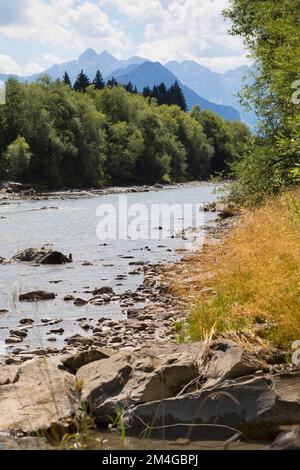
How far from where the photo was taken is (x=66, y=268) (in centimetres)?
2083

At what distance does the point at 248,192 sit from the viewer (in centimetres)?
2067

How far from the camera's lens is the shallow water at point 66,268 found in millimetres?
13617

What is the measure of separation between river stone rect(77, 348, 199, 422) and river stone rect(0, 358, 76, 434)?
0.25 meters

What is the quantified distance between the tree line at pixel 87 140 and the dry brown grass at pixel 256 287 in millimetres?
58286

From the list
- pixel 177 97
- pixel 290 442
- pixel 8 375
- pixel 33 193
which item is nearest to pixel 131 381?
pixel 8 375

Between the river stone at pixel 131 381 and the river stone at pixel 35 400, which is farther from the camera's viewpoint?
the river stone at pixel 131 381

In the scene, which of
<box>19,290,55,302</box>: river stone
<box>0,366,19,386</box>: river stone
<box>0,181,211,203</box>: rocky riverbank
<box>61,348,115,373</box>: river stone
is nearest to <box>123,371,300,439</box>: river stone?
<box>61,348,115,373</box>: river stone

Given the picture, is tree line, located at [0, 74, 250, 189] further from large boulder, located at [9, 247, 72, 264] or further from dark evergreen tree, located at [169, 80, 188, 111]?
large boulder, located at [9, 247, 72, 264]

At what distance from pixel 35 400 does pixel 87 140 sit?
253 ft

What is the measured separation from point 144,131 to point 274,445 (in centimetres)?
9555

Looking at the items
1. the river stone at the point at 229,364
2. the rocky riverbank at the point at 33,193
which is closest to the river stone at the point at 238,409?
the river stone at the point at 229,364

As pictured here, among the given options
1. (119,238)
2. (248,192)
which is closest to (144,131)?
(119,238)

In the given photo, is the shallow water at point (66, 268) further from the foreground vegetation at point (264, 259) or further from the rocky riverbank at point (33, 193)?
the rocky riverbank at point (33, 193)

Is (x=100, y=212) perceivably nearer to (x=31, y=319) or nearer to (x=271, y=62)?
(x=271, y=62)
